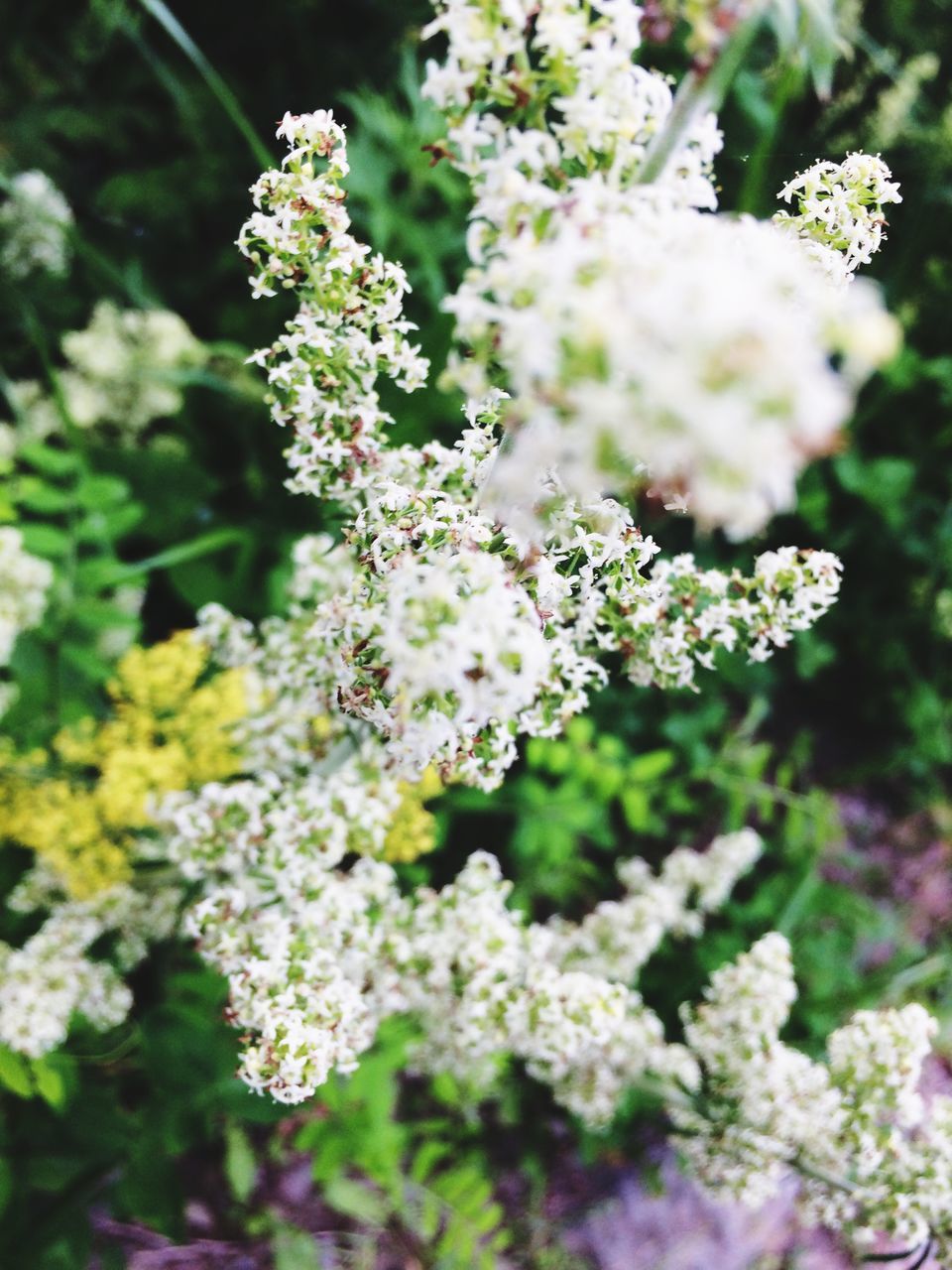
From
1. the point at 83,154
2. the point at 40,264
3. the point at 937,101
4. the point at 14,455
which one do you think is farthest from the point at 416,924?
the point at 937,101

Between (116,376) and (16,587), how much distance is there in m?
0.96

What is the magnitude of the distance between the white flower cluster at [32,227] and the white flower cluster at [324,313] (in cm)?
185

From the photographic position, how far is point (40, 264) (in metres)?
3.07

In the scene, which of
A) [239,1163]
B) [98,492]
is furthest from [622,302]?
[239,1163]

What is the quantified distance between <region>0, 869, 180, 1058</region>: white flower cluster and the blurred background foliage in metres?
0.14

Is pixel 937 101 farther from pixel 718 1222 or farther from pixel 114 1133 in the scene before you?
pixel 114 1133

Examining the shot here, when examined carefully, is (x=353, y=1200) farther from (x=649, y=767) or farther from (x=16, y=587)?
(x=16, y=587)

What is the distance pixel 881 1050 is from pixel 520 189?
164 centimetres

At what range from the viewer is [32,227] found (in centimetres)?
295

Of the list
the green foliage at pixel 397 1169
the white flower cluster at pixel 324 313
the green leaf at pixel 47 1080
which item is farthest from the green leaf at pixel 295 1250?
the white flower cluster at pixel 324 313

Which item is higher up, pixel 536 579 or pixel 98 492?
pixel 536 579

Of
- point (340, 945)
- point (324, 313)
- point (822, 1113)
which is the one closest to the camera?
point (324, 313)

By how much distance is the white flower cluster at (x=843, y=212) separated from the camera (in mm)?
1237

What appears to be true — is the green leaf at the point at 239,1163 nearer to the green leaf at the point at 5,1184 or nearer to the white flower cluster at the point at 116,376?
the green leaf at the point at 5,1184
